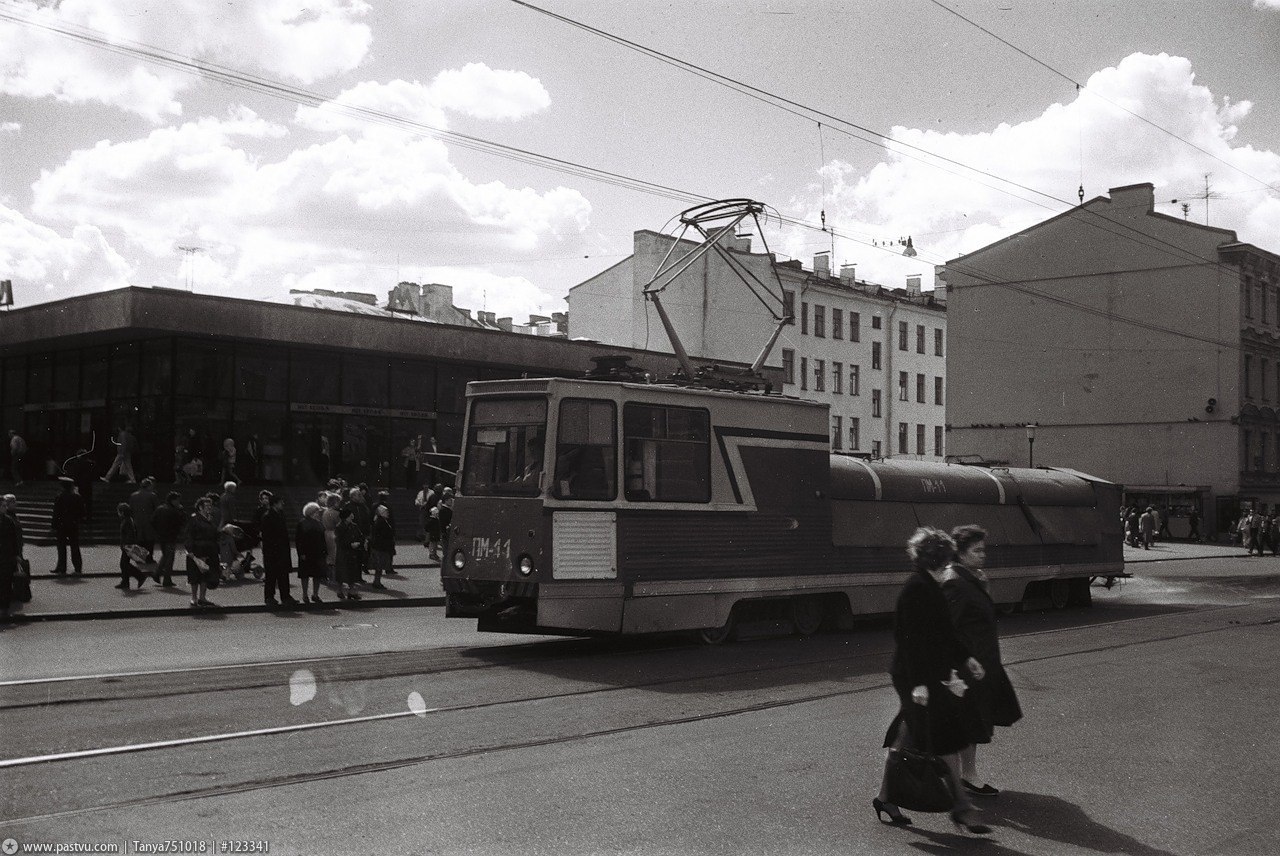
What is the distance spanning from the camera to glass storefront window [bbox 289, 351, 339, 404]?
3403cm

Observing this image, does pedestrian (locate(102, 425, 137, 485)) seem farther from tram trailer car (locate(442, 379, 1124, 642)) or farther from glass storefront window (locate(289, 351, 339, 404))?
tram trailer car (locate(442, 379, 1124, 642))

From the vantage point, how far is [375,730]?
350 inches

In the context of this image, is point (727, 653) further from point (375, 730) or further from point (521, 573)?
point (375, 730)

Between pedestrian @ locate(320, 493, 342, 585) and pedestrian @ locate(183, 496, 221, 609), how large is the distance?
2.12 m

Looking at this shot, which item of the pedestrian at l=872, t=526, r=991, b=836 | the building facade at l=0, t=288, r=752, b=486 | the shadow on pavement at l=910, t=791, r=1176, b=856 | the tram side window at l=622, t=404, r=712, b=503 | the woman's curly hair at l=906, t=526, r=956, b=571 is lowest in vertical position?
the shadow on pavement at l=910, t=791, r=1176, b=856

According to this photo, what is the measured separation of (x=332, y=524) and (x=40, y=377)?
64.0 ft

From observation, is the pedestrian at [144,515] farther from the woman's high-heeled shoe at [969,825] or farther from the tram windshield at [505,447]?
the woman's high-heeled shoe at [969,825]

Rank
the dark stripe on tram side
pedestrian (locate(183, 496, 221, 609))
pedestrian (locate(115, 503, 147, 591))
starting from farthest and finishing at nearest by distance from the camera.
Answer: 1. pedestrian (locate(115, 503, 147, 591))
2. pedestrian (locate(183, 496, 221, 609))
3. the dark stripe on tram side

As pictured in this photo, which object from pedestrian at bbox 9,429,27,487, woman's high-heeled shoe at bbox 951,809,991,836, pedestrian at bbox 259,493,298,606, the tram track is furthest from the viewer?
pedestrian at bbox 9,429,27,487

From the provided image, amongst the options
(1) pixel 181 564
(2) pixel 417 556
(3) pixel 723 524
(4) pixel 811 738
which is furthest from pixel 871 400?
(4) pixel 811 738

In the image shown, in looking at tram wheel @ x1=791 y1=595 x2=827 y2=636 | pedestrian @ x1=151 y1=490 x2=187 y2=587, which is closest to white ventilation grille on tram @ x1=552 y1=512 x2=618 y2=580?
tram wheel @ x1=791 y1=595 x2=827 y2=636

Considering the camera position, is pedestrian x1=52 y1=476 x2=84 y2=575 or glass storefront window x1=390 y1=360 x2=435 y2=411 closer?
pedestrian x1=52 y1=476 x2=84 y2=575

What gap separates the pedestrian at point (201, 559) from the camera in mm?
17922

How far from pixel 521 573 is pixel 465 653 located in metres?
1.23
